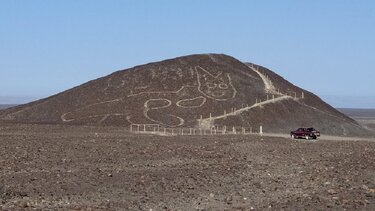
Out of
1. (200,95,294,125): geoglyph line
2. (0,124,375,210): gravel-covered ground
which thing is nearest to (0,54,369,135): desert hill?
(200,95,294,125): geoglyph line

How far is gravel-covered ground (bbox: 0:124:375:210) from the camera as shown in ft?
67.2

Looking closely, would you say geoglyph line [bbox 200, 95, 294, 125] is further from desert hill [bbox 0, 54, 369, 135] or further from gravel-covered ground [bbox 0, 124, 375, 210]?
gravel-covered ground [bbox 0, 124, 375, 210]

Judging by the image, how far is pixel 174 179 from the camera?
2672cm

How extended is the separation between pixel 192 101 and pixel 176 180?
75226 mm

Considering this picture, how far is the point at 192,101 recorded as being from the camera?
101562 mm

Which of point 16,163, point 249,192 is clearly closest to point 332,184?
point 249,192

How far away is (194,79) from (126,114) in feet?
61.5

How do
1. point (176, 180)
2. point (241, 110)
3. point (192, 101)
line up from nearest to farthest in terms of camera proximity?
point (176, 180)
point (241, 110)
point (192, 101)

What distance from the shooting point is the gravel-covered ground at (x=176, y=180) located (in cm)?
2047

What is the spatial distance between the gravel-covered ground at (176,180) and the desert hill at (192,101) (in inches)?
2097

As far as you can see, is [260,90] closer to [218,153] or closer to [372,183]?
[218,153]

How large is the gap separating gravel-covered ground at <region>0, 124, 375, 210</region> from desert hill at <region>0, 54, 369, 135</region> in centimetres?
5326

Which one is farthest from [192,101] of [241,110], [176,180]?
[176,180]

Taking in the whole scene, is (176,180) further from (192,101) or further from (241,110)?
(192,101)
